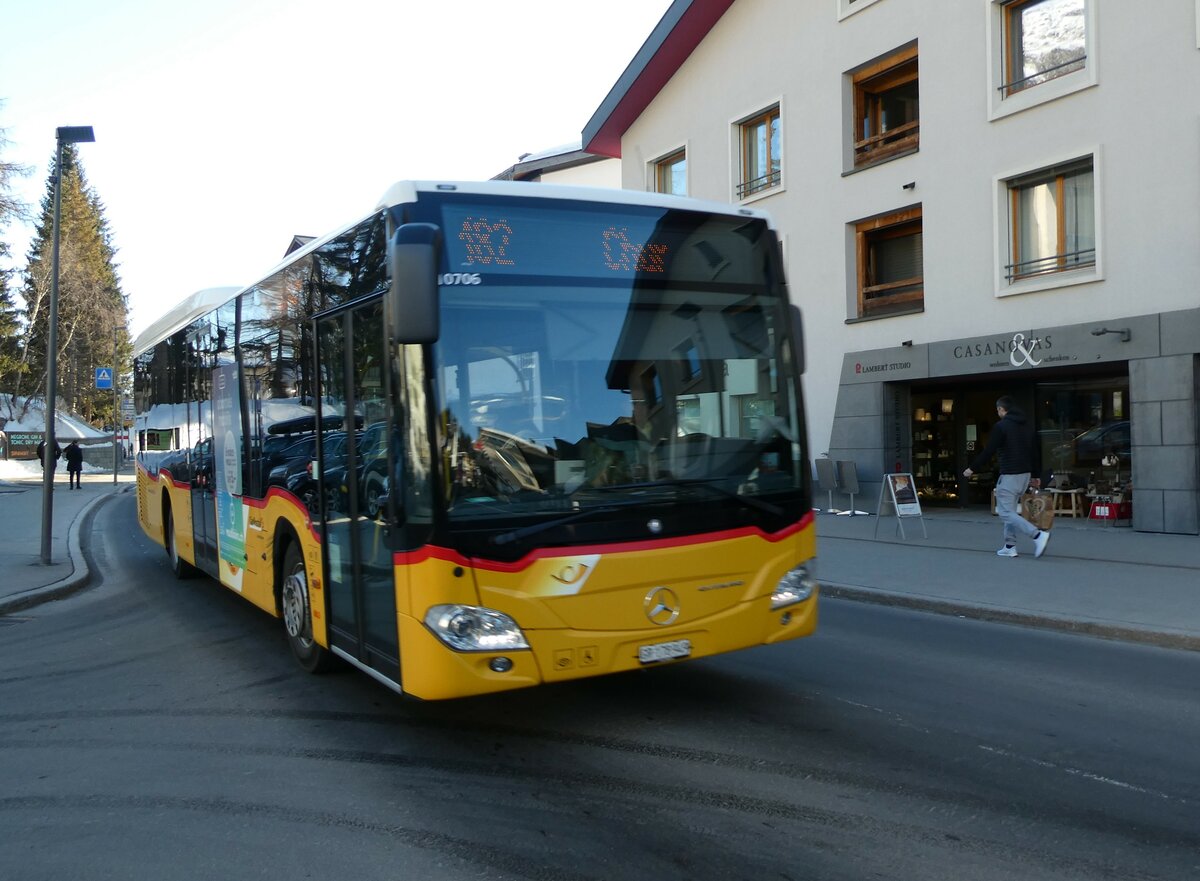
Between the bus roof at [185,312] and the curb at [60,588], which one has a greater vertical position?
the bus roof at [185,312]

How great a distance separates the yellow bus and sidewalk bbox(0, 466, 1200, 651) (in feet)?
13.0

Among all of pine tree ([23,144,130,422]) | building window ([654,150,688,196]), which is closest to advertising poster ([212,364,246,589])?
building window ([654,150,688,196])

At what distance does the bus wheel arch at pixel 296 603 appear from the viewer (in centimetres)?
664

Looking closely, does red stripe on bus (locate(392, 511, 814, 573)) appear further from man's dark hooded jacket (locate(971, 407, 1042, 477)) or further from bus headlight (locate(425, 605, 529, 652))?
man's dark hooded jacket (locate(971, 407, 1042, 477))

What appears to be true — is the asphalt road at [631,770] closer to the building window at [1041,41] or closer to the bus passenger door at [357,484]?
the bus passenger door at [357,484]

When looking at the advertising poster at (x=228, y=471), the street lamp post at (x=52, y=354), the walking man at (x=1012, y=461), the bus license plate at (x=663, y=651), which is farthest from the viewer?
the street lamp post at (x=52, y=354)

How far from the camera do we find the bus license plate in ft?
16.7

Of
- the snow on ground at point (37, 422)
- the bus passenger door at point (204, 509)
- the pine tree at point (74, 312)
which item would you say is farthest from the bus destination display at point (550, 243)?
the snow on ground at point (37, 422)

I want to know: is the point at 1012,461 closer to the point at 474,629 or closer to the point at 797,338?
the point at 797,338

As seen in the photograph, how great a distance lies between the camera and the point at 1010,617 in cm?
876

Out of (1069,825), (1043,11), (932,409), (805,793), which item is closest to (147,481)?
(805,793)

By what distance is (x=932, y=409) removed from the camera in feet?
64.0

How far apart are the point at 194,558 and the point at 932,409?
45.2 feet

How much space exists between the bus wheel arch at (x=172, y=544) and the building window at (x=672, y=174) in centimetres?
1506
